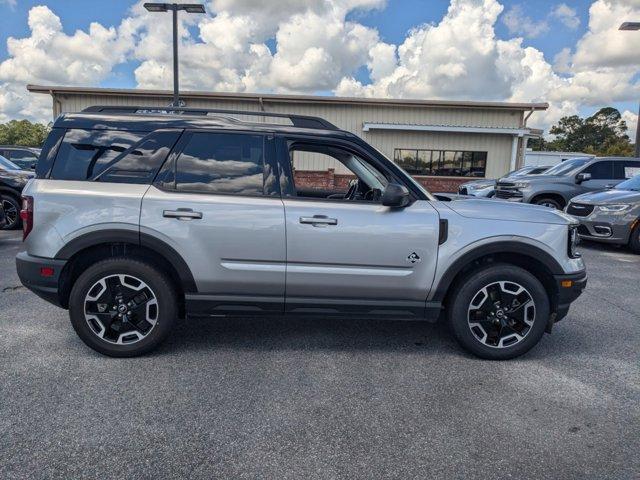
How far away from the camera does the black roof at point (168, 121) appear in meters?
3.55

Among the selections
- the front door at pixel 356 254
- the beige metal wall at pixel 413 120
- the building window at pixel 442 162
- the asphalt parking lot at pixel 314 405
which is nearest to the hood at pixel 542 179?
the asphalt parking lot at pixel 314 405

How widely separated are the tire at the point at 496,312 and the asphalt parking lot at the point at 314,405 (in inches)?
6.0

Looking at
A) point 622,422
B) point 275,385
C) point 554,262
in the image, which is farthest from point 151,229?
point 622,422

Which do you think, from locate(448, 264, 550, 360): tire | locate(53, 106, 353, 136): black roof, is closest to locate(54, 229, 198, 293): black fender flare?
locate(53, 106, 353, 136): black roof

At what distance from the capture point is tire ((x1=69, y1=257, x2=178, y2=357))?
11.3 feet

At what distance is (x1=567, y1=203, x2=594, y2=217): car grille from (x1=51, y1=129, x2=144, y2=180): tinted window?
853 centimetres

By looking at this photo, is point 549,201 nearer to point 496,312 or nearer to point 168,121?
point 496,312

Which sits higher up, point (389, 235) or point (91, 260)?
point (389, 235)

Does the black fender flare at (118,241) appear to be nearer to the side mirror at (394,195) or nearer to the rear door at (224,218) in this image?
the rear door at (224,218)

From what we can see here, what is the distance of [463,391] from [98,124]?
339 centimetres

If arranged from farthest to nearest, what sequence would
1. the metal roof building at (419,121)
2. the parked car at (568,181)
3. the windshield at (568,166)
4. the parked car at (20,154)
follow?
the metal roof building at (419,121) < the parked car at (20,154) < the windshield at (568,166) < the parked car at (568,181)

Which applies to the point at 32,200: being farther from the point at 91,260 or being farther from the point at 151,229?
the point at 151,229

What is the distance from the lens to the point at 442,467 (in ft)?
7.82

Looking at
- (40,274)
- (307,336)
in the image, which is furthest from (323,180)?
(40,274)
